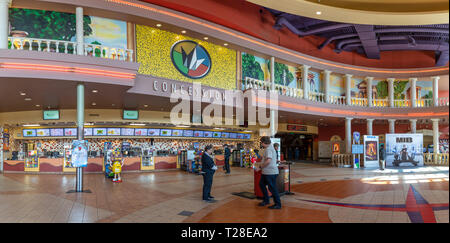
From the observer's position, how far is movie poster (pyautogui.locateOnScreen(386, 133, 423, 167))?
1559cm

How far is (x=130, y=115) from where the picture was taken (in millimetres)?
13469

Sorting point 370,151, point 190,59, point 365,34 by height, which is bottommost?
point 370,151

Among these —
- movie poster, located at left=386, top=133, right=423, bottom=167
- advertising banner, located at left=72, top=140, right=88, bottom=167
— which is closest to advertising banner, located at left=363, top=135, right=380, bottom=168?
movie poster, located at left=386, top=133, right=423, bottom=167

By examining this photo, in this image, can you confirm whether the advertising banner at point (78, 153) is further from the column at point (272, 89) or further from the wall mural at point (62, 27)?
the column at point (272, 89)

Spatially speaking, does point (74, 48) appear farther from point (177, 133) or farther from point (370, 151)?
point (370, 151)

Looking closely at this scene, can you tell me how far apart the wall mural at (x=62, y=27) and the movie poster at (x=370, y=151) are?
13.1 meters

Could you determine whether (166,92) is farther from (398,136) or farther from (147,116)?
(398,136)

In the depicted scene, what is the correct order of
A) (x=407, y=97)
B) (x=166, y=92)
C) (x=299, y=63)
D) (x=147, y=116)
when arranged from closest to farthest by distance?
1. (x=166, y=92)
2. (x=147, y=116)
3. (x=299, y=63)
4. (x=407, y=97)

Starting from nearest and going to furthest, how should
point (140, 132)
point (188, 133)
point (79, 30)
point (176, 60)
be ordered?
1. point (79, 30)
2. point (176, 60)
3. point (140, 132)
4. point (188, 133)

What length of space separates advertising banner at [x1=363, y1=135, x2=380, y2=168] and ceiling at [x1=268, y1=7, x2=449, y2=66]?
5.33m

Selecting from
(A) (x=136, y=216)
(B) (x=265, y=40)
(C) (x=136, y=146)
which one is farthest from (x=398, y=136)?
(A) (x=136, y=216)

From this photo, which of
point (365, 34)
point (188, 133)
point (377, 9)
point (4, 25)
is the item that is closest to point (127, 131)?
point (188, 133)
